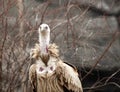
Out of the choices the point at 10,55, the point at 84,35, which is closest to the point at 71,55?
the point at 84,35

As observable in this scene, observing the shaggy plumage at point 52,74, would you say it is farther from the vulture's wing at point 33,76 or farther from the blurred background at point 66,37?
the blurred background at point 66,37

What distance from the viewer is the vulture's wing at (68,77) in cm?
508

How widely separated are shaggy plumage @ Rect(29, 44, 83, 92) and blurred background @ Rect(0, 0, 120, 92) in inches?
31.3

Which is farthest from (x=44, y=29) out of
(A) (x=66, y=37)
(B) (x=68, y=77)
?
(A) (x=66, y=37)

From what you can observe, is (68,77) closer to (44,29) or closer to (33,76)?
(33,76)

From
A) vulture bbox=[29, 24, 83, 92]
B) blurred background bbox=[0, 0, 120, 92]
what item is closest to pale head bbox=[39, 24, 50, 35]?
vulture bbox=[29, 24, 83, 92]

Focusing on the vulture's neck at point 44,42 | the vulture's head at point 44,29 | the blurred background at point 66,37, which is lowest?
the blurred background at point 66,37

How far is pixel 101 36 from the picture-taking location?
27.9ft

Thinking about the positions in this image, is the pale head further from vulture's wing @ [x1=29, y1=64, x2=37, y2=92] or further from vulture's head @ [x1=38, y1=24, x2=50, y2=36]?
vulture's wing @ [x1=29, y1=64, x2=37, y2=92]

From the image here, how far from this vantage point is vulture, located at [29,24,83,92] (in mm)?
5000

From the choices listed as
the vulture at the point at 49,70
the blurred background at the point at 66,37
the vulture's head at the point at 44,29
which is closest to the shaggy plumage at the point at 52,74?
the vulture at the point at 49,70

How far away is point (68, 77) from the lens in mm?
5125

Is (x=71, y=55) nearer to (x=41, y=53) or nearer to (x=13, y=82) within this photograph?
(x=13, y=82)

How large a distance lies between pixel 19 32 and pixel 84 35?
61.6 inches
